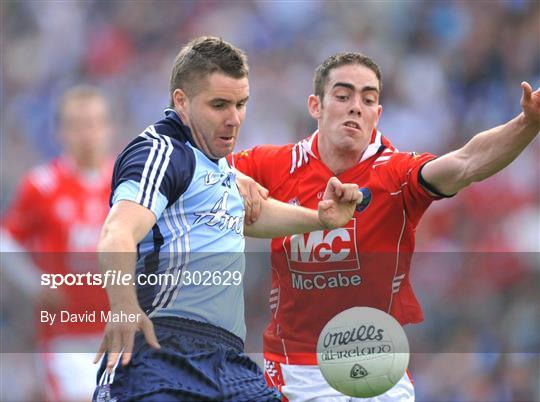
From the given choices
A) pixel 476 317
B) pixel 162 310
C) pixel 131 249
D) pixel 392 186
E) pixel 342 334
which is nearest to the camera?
pixel 131 249

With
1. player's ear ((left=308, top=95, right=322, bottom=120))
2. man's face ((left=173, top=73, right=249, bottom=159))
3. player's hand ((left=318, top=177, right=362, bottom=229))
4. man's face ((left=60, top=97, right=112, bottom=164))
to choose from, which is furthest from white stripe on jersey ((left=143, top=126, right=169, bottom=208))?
man's face ((left=60, top=97, right=112, bottom=164))

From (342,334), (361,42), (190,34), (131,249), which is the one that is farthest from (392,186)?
(190,34)

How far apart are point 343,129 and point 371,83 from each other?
346 mm

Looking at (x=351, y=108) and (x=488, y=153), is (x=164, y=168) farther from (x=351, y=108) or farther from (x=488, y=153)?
(x=351, y=108)

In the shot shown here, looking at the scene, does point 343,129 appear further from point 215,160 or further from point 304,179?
point 215,160

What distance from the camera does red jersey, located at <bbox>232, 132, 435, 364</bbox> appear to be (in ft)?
20.4

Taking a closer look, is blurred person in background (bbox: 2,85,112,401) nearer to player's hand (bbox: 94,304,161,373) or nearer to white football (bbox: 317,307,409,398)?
white football (bbox: 317,307,409,398)

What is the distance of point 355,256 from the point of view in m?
6.23

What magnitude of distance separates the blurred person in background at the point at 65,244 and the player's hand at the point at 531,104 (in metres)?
4.23

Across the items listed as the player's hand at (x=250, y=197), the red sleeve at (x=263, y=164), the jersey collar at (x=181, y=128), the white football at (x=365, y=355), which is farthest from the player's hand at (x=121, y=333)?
the red sleeve at (x=263, y=164)

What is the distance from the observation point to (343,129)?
20.8 ft

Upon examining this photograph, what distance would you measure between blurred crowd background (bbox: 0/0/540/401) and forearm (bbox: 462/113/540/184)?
16.1ft

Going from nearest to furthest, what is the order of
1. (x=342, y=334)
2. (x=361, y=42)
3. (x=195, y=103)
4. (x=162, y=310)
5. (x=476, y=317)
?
(x=162, y=310) < (x=195, y=103) < (x=342, y=334) < (x=476, y=317) < (x=361, y=42)

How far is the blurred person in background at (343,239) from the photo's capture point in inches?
245
